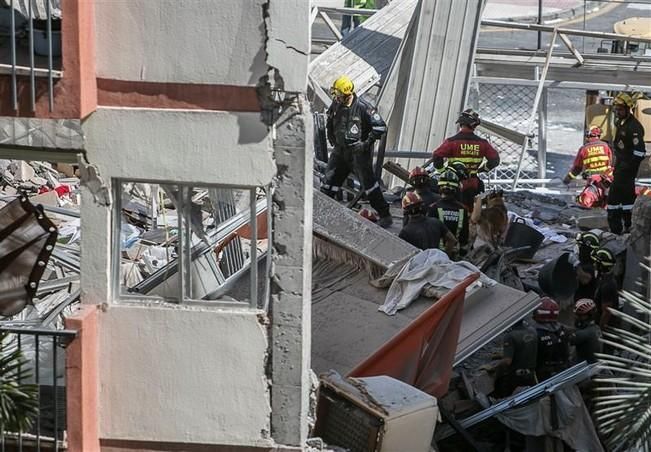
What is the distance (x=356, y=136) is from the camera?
1479 cm

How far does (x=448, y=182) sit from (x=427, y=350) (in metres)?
3.09

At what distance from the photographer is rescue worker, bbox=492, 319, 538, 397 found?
11.5m

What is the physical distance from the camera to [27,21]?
833 cm

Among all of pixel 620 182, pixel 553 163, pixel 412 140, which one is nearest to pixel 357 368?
pixel 620 182

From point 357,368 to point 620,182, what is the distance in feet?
18.3

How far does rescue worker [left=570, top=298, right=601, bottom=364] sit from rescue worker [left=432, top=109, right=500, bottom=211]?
265cm

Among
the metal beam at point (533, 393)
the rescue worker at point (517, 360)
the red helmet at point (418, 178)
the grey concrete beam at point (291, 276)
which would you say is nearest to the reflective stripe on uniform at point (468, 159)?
the red helmet at point (418, 178)

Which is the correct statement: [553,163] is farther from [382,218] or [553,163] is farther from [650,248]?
[650,248]

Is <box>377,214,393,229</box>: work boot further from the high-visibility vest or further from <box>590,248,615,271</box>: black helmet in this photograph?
<box>590,248,615,271</box>: black helmet

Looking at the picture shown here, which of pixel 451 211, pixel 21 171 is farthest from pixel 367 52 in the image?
pixel 451 211

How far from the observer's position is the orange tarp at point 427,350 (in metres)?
10.8

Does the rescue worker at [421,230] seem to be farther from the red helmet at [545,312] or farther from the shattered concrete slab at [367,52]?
the shattered concrete slab at [367,52]

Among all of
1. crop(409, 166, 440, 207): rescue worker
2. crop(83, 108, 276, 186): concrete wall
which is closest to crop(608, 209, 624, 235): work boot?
crop(409, 166, 440, 207): rescue worker

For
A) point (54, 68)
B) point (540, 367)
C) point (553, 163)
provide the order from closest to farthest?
point (54, 68) < point (540, 367) < point (553, 163)
